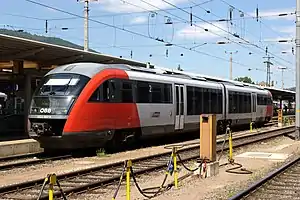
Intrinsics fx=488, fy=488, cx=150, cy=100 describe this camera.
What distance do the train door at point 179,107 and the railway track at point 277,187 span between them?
333 inches

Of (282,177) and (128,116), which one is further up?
(128,116)

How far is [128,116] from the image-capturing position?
1833 cm

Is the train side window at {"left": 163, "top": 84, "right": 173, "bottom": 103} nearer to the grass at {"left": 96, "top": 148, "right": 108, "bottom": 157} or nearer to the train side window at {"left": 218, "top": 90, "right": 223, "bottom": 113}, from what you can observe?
the grass at {"left": 96, "top": 148, "right": 108, "bottom": 157}

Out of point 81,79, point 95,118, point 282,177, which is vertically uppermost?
point 81,79

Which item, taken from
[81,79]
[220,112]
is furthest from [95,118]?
[220,112]

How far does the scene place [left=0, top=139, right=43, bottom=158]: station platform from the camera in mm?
17059

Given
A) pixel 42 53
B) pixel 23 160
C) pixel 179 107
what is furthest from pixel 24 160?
pixel 179 107

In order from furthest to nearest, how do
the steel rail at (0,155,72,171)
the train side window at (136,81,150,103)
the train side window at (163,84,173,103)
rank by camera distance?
the train side window at (163,84,173,103)
the train side window at (136,81,150,103)
the steel rail at (0,155,72,171)

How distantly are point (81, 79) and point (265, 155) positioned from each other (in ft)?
24.9

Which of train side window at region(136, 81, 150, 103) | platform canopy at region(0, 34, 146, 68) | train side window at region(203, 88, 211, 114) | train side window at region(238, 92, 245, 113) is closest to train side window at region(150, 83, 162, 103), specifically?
train side window at region(136, 81, 150, 103)

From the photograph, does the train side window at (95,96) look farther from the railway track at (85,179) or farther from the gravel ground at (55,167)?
the railway track at (85,179)

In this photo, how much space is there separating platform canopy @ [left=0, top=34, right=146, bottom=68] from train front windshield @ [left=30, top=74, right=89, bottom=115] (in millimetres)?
2223

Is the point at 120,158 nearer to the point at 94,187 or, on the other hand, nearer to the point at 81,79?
the point at 81,79

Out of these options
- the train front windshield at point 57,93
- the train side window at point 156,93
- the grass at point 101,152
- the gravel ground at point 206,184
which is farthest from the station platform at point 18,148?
the gravel ground at point 206,184
